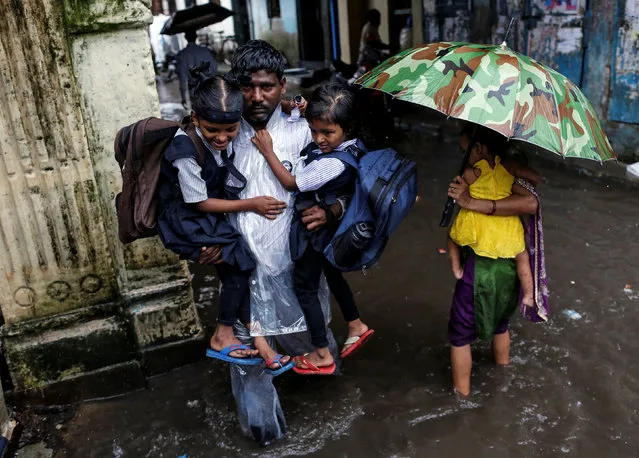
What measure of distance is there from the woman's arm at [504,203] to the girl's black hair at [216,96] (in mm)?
1173

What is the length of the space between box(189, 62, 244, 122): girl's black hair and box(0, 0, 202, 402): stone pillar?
772 millimetres

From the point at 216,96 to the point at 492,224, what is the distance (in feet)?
4.81

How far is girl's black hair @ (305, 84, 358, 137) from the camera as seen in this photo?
101 inches

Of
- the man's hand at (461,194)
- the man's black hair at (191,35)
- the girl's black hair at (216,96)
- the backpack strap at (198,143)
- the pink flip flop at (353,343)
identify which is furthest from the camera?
the man's black hair at (191,35)

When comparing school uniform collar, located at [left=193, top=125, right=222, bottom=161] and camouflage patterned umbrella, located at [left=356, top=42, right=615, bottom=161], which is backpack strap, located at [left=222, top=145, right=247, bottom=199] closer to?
school uniform collar, located at [left=193, top=125, right=222, bottom=161]

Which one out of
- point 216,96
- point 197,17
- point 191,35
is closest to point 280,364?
point 216,96

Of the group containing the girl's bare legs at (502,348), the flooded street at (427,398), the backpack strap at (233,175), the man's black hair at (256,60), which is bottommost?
the flooded street at (427,398)

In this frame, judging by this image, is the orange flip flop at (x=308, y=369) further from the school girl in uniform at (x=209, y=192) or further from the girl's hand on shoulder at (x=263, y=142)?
the girl's hand on shoulder at (x=263, y=142)

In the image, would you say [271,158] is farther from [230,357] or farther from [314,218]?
[230,357]

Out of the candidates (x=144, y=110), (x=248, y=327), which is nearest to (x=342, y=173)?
(x=248, y=327)

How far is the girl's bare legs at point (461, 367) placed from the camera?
126 inches

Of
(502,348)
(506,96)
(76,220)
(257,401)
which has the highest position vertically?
(506,96)

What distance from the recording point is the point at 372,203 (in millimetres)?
2584

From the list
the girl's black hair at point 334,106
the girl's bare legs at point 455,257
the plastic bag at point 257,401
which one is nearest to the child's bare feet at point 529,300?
the girl's bare legs at point 455,257
